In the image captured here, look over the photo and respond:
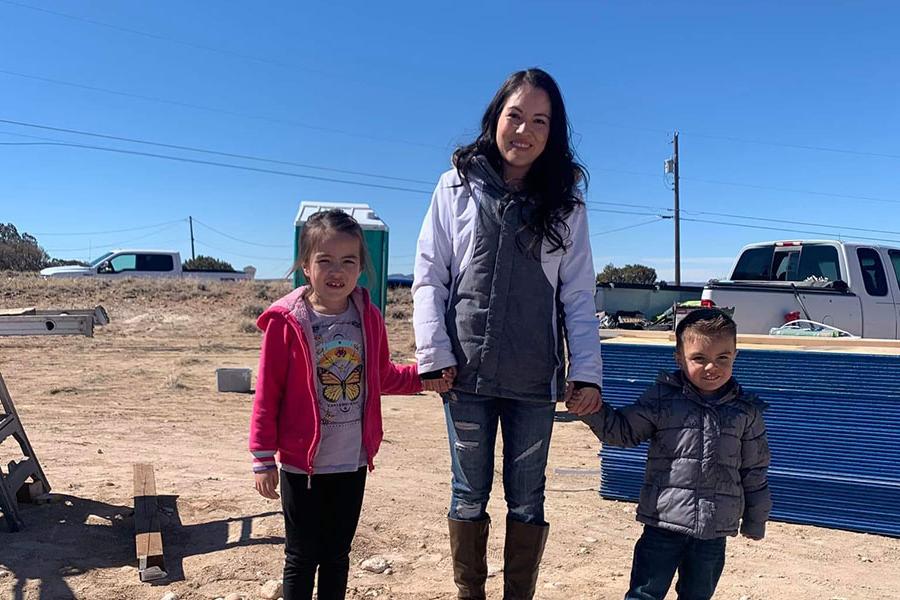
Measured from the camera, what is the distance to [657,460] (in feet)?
8.74

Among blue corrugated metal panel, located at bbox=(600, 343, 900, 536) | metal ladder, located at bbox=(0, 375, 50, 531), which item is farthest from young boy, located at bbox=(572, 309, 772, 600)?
metal ladder, located at bbox=(0, 375, 50, 531)

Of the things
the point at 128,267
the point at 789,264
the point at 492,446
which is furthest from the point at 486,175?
the point at 128,267

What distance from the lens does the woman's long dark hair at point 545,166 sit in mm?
2523

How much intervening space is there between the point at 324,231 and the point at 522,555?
1.37 meters

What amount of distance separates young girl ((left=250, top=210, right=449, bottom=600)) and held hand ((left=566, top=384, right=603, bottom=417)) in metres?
0.46

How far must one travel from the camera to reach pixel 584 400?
8.24 ft

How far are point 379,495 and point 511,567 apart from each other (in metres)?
2.08

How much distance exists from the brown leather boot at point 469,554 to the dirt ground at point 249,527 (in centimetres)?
58

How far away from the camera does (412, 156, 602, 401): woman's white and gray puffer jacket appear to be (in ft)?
8.11

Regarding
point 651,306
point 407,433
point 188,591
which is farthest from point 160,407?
point 651,306

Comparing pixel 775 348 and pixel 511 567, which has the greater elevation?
pixel 775 348

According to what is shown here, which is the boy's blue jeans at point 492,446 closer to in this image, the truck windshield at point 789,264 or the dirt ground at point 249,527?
the dirt ground at point 249,527

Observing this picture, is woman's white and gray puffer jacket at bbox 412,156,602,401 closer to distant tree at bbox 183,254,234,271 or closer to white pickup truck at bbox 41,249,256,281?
white pickup truck at bbox 41,249,256,281

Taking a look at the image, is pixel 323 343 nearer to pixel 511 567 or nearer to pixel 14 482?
pixel 511 567
